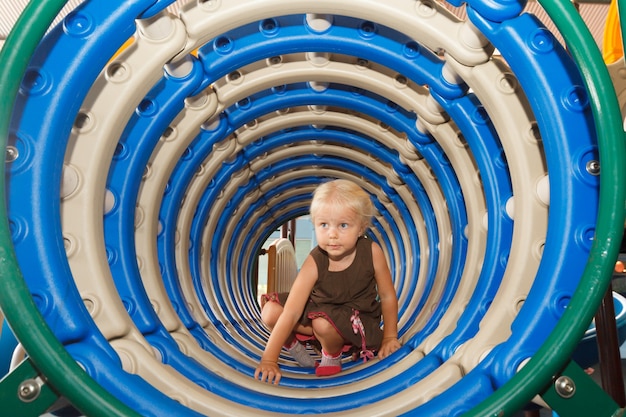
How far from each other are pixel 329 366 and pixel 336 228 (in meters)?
0.47

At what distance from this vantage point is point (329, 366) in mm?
1986

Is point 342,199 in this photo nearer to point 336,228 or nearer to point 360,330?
point 336,228

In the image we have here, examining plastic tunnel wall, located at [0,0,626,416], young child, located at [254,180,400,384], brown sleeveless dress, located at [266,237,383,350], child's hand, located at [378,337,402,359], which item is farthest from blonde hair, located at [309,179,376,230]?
child's hand, located at [378,337,402,359]

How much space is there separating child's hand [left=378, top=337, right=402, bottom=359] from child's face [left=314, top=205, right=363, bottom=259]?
347 millimetres

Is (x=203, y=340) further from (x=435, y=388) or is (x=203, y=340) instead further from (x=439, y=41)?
(x=439, y=41)

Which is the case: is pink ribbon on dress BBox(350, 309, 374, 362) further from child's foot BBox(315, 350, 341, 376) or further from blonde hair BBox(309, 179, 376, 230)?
blonde hair BBox(309, 179, 376, 230)

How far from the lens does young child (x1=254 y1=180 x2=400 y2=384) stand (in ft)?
6.42

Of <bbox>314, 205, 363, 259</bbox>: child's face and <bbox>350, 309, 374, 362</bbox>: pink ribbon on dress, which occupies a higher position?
<bbox>314, 205, 363, 259</bbox>: child's face

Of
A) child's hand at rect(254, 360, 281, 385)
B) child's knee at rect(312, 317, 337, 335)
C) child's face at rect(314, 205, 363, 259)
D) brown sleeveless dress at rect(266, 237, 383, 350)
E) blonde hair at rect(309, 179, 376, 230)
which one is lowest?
child's hand at rect(254, 360, 281, 385)

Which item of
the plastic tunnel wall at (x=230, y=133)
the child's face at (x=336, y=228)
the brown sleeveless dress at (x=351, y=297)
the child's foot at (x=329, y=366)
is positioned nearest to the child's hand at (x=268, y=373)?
the plastic tunnel wall at (x=230, y=133)

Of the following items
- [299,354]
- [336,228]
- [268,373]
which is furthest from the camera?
[299,354]

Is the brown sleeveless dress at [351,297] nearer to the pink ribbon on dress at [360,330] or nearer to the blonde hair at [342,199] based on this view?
the pink ribbon on dress at [360,330]

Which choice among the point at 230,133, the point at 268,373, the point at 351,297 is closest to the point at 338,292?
the point at 351,297

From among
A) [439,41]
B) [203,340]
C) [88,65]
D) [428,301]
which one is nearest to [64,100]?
[88,65]
